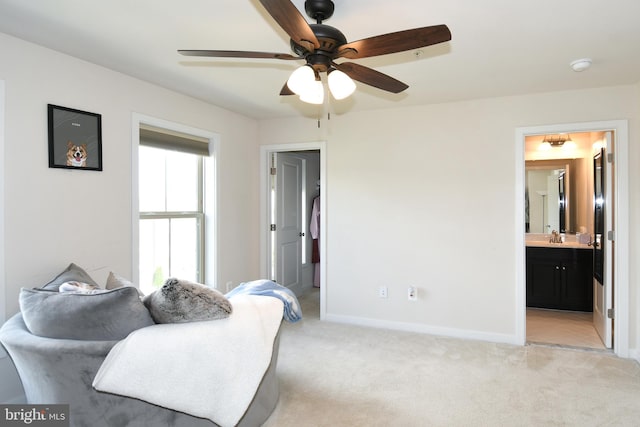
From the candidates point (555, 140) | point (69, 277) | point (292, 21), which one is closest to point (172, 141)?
point (69, 277)

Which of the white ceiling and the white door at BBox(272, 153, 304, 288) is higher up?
the white ceiling

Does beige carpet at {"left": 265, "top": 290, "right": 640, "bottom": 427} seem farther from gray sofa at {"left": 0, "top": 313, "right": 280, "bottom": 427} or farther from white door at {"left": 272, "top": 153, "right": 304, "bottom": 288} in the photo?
white door at {"left": 272, "top": 153, "right": 304, "bottom": 288}

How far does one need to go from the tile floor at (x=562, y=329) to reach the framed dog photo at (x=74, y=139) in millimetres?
4096

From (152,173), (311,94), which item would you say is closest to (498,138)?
(311,94)

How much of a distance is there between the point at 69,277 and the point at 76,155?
872 mm

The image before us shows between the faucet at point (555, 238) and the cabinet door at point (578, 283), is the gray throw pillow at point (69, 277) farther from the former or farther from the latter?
the faucet at point (555, 238)

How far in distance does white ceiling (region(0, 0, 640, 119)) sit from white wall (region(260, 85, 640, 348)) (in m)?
0.31

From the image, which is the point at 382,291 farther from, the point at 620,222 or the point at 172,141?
the point at 172,141

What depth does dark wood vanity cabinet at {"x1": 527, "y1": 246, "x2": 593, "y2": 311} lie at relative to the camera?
4504 mm

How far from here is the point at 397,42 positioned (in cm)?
156

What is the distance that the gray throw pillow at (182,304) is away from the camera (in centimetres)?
172

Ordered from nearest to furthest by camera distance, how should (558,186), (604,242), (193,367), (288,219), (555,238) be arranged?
(193,367)
(604,242)
(555,238)
(558,186)
(288,219)

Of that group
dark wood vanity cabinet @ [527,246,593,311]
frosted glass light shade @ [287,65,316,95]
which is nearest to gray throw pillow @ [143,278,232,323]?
frosted glass light shade @ [287,65,316,95]

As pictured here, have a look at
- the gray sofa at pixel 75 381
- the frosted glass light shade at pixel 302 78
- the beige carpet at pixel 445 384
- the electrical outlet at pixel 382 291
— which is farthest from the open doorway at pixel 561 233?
the gray sofa at pixel 75 381
